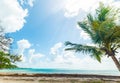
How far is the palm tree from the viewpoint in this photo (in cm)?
1602

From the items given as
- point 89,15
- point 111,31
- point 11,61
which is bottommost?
point 11,61

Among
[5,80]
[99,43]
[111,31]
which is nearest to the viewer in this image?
[5,80]

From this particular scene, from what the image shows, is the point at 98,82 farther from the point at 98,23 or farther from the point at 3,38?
the point at 3,38

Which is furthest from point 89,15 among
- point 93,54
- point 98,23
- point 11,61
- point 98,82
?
point 98,82

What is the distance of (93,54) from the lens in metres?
17.7

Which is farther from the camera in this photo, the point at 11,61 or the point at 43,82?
the point at 11,61

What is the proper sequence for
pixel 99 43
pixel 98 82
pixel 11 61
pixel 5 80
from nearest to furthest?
pixel 98 82 < pixel 5 80 < pixel 99 43 < pixel 11 61

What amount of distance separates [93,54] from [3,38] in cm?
652

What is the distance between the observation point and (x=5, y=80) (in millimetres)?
9562

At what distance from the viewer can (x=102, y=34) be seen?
16.4 m

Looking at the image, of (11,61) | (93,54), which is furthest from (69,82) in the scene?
(11,61)

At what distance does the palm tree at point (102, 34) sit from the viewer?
16.0 meters

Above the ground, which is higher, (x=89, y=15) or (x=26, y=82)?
(x=89, y=15)

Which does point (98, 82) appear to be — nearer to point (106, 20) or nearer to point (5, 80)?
point (5, 80)
